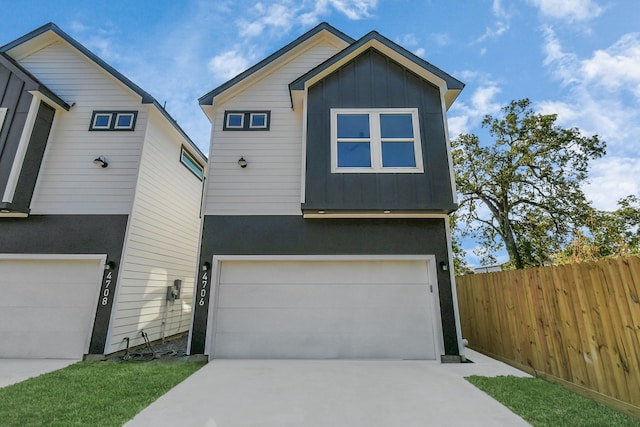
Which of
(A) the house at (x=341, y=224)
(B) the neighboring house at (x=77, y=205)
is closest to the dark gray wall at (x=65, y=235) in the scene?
(B) the neighboring house at (x=77, y=205)

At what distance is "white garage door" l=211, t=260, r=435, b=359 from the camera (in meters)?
5.65

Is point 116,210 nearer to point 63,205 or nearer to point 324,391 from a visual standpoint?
point 63,205

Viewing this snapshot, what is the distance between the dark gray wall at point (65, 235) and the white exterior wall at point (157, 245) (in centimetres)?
28

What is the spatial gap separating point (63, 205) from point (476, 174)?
16.4 metres

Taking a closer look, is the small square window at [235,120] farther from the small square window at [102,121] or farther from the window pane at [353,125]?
the small square window at [102,121]

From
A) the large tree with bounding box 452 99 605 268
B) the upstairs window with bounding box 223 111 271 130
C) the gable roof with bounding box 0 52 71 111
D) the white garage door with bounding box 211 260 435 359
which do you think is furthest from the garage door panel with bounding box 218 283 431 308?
the large tree with bounding box 452 99 605 268

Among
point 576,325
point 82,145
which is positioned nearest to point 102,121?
point 82,145

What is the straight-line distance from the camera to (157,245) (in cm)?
719

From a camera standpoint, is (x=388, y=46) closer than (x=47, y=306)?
No

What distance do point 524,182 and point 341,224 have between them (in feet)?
40.5

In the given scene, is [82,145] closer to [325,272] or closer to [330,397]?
[325,272]

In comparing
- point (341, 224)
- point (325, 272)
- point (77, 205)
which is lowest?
point (325, 272)

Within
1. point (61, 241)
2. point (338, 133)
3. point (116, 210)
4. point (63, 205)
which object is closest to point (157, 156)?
point (116, 210)

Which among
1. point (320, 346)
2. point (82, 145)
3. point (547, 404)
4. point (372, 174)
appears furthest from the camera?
point (82, 145)
